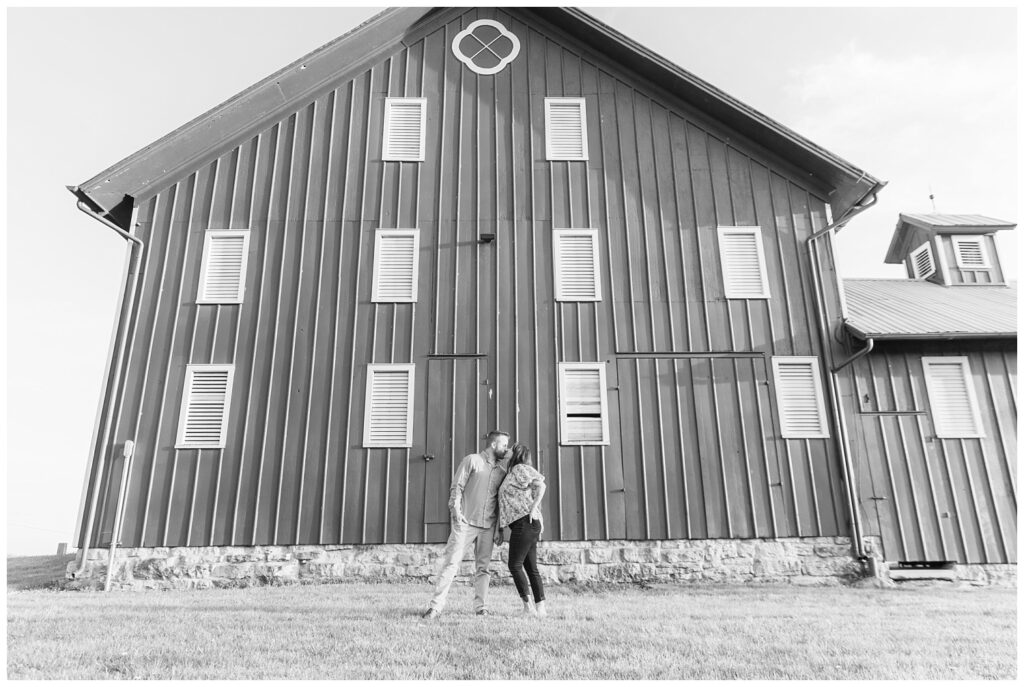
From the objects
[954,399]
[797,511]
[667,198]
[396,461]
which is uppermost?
[667,198]

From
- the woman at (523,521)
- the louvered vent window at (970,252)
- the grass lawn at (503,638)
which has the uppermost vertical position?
the louvered vent window at (970,252)

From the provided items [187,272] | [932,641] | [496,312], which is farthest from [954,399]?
[187,272]

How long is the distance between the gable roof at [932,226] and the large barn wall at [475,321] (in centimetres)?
633

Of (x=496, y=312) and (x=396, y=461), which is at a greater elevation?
(x=496, y=312)

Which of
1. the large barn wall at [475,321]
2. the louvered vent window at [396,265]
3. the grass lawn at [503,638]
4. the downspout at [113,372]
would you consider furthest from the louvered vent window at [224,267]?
the grass lawn at [503,638]

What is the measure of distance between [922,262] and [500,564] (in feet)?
47.0

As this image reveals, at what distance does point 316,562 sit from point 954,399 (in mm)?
11477

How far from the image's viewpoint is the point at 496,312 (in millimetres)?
12703

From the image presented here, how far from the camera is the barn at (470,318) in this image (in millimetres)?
11547

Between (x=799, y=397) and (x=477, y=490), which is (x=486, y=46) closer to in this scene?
(x=799, y=397)

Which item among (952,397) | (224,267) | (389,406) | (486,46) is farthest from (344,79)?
(952,397)

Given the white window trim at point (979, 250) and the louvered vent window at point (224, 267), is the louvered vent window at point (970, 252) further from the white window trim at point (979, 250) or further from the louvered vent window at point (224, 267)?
the louvered vent window at point (224, 267)

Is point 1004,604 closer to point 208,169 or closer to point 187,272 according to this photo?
point 187,272

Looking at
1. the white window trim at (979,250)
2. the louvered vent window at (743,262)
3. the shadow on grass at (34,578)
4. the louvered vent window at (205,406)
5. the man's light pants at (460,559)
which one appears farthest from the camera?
the white window trim at (979,250)
